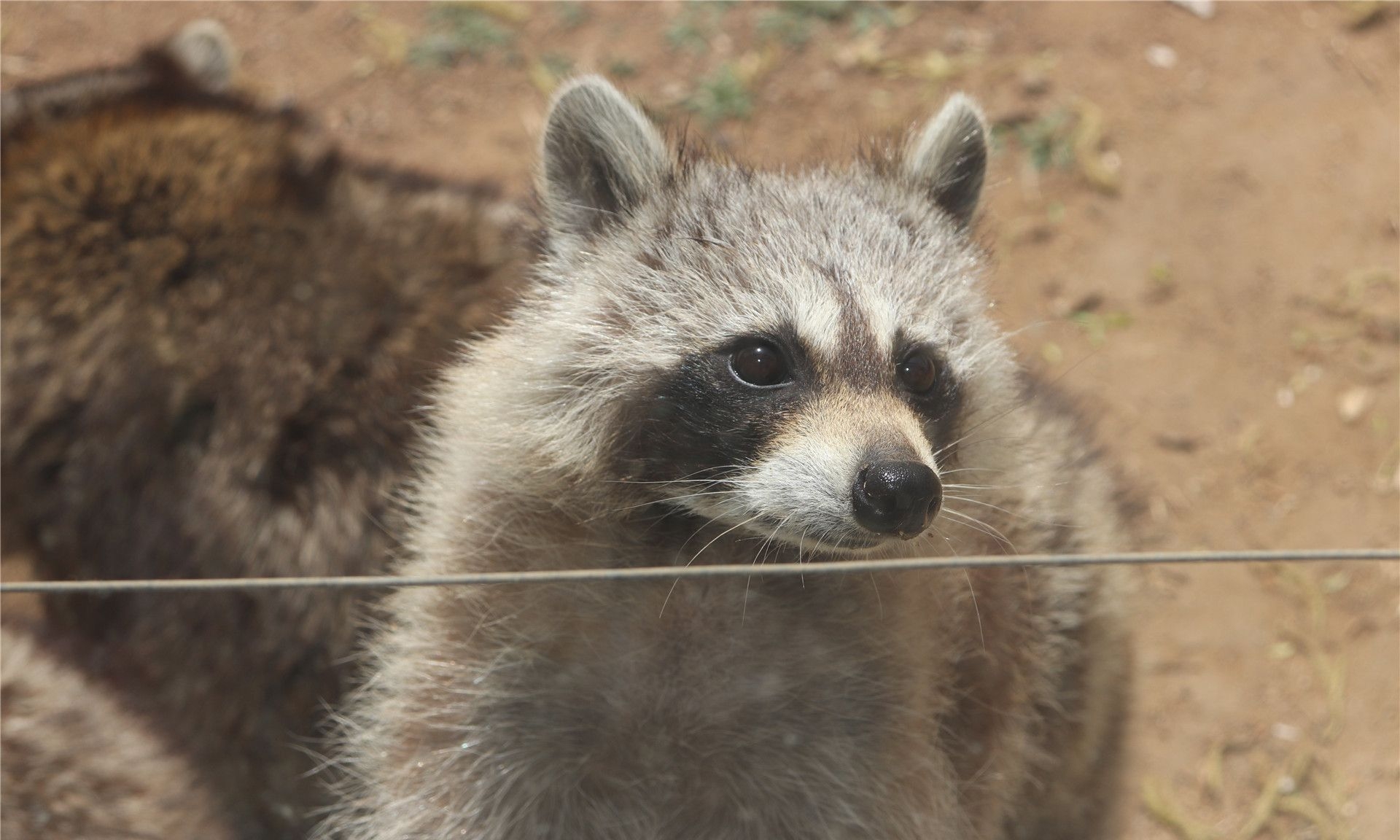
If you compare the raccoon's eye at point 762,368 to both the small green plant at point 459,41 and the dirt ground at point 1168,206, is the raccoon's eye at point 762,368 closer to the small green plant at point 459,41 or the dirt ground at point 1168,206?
the dirt ground at point 1168,206

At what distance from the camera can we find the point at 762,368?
2275 mm

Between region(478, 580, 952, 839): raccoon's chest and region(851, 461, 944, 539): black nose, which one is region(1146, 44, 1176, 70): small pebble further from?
region(851, 461, 944, 539): black nose

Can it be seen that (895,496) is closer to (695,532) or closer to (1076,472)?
(695,532)

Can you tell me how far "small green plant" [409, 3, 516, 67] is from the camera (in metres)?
5.00

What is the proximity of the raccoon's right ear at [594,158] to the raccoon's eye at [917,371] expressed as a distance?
0.65 meters

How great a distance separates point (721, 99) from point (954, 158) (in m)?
2.18

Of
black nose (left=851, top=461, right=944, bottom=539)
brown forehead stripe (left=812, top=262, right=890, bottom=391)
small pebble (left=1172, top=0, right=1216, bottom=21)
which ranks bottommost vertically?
small pebble (left=1172, top=0, right=1216, bottom=21)

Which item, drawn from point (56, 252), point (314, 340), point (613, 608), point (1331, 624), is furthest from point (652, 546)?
point (1331, 624)

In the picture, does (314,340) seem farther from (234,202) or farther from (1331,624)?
(1331,624)

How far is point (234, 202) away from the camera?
3.44 m

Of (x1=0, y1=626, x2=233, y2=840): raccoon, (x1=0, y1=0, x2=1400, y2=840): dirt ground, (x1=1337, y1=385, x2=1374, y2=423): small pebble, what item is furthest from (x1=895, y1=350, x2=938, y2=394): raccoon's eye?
(x1=1337, y1=385, x2=1374, y2=423): small pebble

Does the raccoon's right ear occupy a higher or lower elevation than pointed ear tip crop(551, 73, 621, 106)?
lower

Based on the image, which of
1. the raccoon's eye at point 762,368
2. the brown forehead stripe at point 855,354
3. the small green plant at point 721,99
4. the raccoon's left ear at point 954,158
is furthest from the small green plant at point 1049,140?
the raccoon's eye at point 762,368

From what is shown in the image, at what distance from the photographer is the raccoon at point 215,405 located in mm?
3240
